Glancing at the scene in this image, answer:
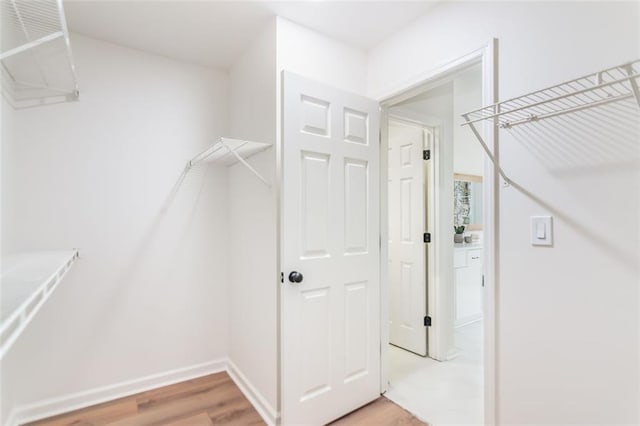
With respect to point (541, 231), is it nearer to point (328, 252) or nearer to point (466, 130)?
point (328, 252)

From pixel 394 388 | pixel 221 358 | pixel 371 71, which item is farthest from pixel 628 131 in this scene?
pixel 221 358

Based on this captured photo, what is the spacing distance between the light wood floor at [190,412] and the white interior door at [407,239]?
37.6 inches

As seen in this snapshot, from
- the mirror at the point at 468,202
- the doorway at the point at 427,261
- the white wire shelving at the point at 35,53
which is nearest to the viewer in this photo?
the white wire shelving at the point at 35,53

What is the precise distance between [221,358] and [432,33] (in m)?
2.80

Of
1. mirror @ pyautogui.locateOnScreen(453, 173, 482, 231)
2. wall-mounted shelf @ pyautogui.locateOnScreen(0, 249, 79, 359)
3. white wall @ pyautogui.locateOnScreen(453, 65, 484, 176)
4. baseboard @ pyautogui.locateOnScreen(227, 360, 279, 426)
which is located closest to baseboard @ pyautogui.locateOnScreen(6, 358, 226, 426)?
baseboard @ pyautogui.locateOnScreen(227, 360, 279, 426)

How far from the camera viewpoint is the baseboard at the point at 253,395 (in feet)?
6.21

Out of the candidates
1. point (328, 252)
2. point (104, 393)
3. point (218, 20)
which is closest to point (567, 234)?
point (328, 252)

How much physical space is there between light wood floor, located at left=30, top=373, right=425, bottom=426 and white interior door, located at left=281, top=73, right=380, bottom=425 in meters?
0.12

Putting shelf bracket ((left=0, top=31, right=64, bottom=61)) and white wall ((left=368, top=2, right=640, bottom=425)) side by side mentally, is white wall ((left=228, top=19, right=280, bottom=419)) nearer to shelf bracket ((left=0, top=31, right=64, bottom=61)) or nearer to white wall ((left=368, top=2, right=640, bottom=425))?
shelf bracket ((left=0, top=31, right=64, bottom=61))

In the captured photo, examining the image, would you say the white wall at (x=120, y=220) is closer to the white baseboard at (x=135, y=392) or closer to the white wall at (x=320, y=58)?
the white baseboard at (x=135, y=392)

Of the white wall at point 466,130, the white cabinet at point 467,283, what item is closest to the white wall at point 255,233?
the white wall at point 466,130

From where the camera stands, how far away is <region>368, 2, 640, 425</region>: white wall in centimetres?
114

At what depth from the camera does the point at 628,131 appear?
112 centimetres

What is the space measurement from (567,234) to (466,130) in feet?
9.64
